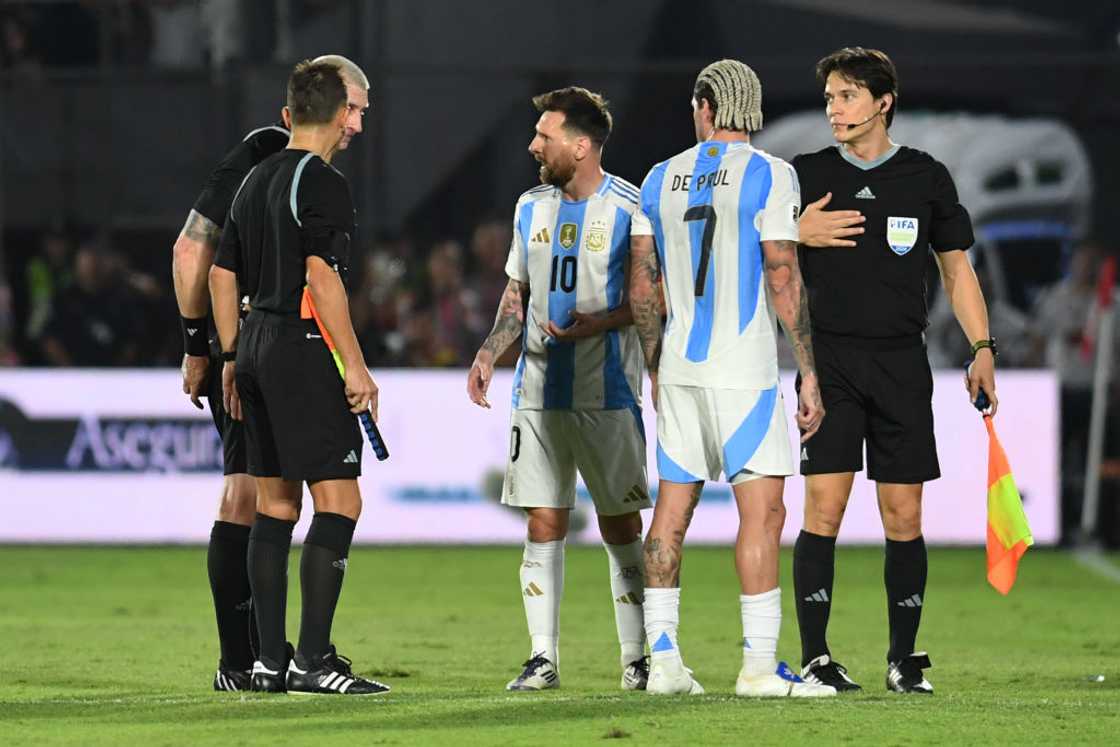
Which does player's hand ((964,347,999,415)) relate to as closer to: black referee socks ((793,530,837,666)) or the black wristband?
black referee socks ((793,530,837,666))

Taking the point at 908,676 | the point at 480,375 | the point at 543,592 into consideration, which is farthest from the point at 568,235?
the point at 908,676

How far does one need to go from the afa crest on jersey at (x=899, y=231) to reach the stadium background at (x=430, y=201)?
6.97 meters

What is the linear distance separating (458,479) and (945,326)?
170 inches

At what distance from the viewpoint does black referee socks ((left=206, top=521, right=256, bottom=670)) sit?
7805 mm

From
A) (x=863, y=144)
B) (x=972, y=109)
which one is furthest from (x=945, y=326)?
(x=863, y=144)

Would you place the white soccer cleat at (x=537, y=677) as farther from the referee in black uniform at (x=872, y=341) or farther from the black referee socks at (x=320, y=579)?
the referee in black uniform at (x=872, y=341)

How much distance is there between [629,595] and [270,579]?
1366 mm

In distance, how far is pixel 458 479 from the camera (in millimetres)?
15234

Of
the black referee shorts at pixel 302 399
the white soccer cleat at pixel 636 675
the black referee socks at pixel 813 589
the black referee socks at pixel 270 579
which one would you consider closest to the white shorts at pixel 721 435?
the black referee socks at pixel 813 589

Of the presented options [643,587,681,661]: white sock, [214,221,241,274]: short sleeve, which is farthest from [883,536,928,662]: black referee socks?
[214,221,241,274]: short sleeve

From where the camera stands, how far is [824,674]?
7.61 metres

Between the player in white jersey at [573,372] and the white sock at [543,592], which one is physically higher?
the player in white jersey at [573,372]

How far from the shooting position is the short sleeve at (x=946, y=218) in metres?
7.69

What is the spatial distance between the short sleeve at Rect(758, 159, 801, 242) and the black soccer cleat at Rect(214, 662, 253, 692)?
→ 2.39 m
